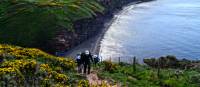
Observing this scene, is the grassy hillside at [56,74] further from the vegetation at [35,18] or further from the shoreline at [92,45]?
the vegetation at [35,18]

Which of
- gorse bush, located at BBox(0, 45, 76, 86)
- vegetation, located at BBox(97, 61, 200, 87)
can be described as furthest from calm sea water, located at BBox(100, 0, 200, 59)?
gorse bush, located at BBox(0, 45, 76, 86)

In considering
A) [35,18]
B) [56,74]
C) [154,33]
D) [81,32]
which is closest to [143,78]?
[56,74]

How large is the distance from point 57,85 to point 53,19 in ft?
206

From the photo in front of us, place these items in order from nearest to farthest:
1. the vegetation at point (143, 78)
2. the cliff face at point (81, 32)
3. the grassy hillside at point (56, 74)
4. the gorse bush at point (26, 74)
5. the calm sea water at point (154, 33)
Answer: the gorse bush at point (26, 74), the grassy hillside at point (56, 74), the vegetation at point (143, 78), the cliff face at point (81, 32), the calm sea water at point (154, 33)

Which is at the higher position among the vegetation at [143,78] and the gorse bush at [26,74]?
the gorse bush at [26,74]

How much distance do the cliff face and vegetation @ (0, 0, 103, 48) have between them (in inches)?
63.2

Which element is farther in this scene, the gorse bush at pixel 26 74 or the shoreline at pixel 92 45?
the shoreline at pixel 92 45

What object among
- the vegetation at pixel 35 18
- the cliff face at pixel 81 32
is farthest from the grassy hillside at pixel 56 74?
the vegetation at pixel 35 18

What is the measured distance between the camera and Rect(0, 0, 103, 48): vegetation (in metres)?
83.9

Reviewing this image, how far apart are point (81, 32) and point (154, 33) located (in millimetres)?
24837

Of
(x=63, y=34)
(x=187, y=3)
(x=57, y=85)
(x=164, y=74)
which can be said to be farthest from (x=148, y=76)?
(x=187, y=3)

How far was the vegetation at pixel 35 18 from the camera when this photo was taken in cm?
8388

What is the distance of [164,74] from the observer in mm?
44594

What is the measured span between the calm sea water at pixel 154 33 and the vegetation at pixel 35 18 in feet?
34.1
